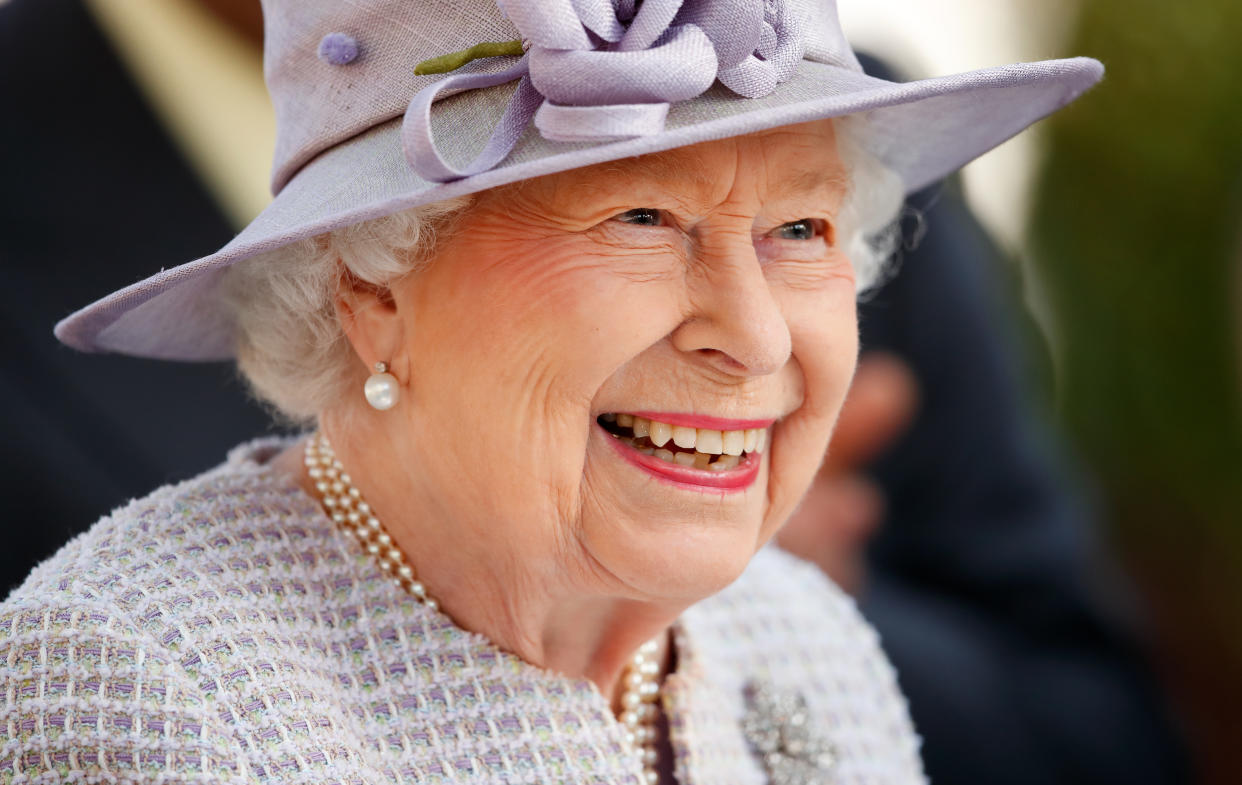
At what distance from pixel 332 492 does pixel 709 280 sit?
2.09ft

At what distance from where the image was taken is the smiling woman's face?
5.03 feet

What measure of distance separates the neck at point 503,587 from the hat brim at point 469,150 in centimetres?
29

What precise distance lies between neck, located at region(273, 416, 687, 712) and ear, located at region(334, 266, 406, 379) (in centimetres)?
14

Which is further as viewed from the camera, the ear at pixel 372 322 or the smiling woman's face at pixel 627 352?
the ear at pixel 372 322

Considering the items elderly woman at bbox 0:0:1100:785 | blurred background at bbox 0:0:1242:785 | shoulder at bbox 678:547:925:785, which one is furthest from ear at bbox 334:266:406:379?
blurred background at bbox 0:0:1242:785

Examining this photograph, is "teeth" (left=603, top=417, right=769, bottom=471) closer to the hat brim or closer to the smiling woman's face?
the smiling woman's face

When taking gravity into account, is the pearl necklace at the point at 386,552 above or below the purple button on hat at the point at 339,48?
below

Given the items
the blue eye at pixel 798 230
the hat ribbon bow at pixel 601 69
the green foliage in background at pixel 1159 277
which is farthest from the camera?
the green foliage in background at pixel 1159 277

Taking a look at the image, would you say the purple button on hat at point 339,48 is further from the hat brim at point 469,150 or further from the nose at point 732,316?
the nose at point 732,316

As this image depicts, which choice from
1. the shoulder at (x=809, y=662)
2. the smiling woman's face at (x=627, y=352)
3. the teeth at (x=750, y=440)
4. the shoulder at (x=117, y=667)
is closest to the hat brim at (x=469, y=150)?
the smiling woman's face at (x=627, y=352)

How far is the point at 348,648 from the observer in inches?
66.9

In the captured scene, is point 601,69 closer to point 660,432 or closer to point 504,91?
point 504,91

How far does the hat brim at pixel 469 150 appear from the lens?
139cm

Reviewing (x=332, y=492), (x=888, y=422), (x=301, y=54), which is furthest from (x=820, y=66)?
(x=888, y=422)
